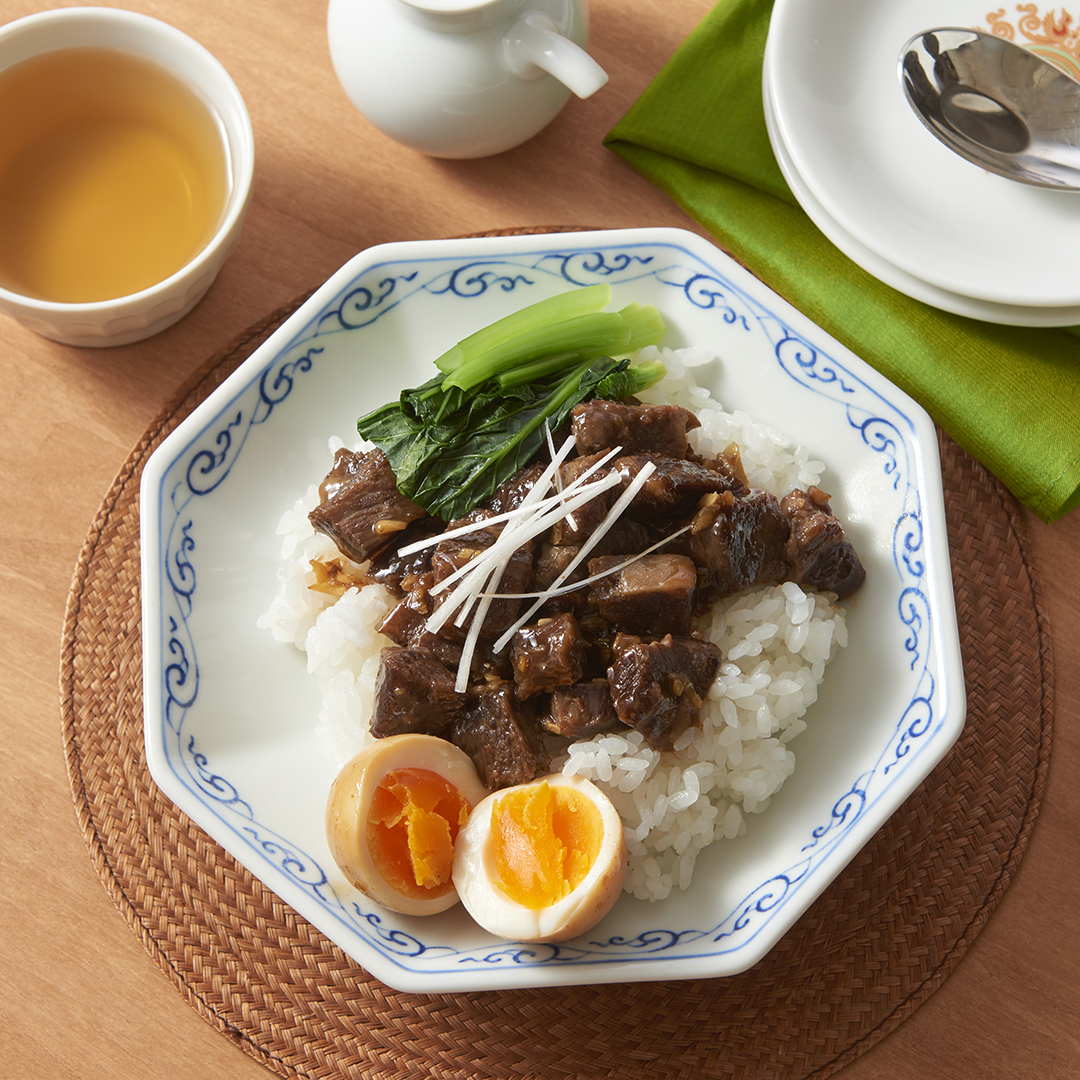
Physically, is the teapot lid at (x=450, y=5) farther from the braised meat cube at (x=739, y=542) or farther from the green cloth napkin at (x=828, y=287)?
the braised meat cube at (x=739, y=542)

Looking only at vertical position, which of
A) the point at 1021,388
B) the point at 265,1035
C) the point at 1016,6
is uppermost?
the point at 1016,6

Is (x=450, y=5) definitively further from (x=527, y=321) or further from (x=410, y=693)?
(x=410, y=693)

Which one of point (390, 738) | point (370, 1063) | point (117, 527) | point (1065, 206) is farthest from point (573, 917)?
point (1065, 206)

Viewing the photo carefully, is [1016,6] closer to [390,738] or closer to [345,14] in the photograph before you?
[345,14]

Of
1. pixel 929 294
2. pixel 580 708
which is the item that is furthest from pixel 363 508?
pixel 929 294

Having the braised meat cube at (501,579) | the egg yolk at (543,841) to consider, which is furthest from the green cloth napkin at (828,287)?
the egg yolk at (543,841)

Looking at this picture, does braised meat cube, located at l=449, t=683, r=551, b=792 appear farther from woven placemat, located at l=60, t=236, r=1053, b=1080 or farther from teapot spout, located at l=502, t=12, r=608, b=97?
teapot spout, located at l=502, t=12, r=608, b=97
